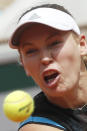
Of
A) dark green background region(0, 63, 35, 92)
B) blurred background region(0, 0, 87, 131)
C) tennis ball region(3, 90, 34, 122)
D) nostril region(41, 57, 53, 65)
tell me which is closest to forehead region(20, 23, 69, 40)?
nostril region(41, 57, 53, 65)

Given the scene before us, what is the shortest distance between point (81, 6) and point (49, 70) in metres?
2.55

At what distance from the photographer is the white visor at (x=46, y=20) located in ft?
4.54

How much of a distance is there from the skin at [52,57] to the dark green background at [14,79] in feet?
6.50

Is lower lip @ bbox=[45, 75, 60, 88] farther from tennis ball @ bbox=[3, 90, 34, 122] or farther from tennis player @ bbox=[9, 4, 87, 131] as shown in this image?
tennis ball @ bbox=[3, 90, 34, 122]

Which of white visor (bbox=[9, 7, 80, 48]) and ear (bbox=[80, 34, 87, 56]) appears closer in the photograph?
white visor (bbox=[9, 7, 80, 48])

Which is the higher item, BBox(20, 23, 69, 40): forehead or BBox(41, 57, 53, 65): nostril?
BBox(20, 23, 69, 40): forehead

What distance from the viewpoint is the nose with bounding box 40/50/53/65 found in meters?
1.33

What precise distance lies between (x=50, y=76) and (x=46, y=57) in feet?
0.29

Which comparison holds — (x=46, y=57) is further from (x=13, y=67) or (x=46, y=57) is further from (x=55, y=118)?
(x=13, y=67)

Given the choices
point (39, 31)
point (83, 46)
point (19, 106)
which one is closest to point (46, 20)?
point (39, 31)

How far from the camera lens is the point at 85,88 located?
1565mm

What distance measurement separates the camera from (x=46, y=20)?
139 centimetres

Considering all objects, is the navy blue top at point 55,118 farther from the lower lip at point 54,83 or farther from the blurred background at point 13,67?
the blurred background at point 13,67

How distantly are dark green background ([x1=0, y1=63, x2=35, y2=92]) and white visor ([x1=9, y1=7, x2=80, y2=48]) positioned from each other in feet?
6.46
